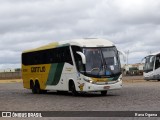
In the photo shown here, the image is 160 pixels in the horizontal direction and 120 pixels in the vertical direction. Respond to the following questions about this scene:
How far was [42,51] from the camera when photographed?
31.7 m

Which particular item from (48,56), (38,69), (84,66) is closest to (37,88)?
(38,69)

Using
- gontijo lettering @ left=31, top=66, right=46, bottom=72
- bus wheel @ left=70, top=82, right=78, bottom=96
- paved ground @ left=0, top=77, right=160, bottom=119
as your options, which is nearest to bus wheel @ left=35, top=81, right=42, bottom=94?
gontijo lettering @ left=31, top=66, right=46, bottom=72

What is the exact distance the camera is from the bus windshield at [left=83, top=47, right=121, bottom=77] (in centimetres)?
2620

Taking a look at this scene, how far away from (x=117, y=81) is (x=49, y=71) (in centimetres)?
577

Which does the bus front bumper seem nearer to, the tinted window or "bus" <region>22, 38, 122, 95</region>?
"bus" <region>22, 38, 122, 95</region>

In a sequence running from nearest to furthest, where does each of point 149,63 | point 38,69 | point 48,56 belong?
1. point 48,56
2. point 38,69
3. point 149,63

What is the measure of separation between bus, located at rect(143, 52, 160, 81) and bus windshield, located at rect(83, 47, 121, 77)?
84.0ft

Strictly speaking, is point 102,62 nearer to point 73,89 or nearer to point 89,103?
point 73,89

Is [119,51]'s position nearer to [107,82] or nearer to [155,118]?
[107,82]

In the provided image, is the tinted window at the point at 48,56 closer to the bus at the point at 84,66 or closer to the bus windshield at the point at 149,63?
the bus at the point at 84,66

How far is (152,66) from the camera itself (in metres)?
52.9

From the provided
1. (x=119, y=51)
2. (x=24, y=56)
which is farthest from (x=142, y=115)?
(x=24, y=56)

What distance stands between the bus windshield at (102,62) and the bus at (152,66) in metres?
25.6

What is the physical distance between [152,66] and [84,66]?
1095 inches
